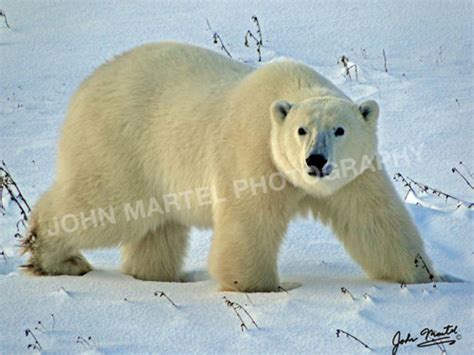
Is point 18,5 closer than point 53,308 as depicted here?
No

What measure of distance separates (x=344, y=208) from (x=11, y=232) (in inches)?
120

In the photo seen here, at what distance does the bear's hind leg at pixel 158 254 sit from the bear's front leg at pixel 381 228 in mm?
1437

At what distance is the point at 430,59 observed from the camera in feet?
36.9

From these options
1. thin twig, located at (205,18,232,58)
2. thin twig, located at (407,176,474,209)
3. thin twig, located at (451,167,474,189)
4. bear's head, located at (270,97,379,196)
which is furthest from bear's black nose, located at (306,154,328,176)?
thin twig, located at (205,18,232,58)

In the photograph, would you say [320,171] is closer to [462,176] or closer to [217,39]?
[462,176]

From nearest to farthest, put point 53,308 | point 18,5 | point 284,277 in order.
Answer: point 53,308
point 284,277
point 18,5

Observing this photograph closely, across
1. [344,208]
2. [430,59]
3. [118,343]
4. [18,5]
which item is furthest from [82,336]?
[18,5]

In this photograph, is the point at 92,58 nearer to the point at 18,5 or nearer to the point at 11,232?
the point at 18,5

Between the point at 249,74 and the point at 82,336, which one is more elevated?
the point at 249,74

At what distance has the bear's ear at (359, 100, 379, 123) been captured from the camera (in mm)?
5691

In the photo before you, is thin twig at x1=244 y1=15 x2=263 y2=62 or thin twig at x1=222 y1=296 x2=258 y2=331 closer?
thin twig at x1=222 y1=296 x2=258 y2=331

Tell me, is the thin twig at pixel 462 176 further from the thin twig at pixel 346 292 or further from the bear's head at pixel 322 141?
the thin twig at pixel 346 292

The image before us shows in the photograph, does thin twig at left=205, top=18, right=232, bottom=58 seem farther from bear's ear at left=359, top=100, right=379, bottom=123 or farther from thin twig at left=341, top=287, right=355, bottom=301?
thin twig at left=341, top=287, right=355, bottom=301

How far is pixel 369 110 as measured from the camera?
18.7ft
